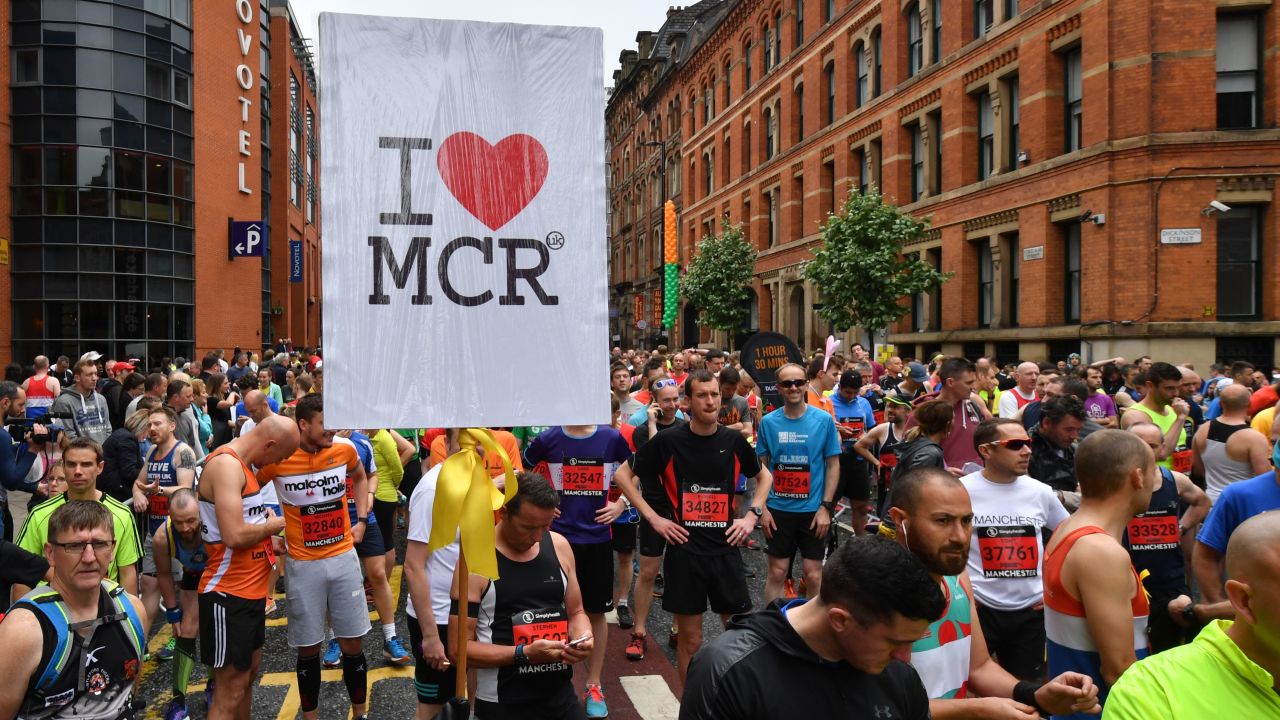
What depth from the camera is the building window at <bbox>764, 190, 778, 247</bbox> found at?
36719 mm

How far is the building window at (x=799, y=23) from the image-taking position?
33.4 meters

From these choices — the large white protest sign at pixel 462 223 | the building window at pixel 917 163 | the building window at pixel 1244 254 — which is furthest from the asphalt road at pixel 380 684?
the building window at pixel 917 163

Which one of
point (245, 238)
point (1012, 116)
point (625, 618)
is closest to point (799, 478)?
point (625, 618)

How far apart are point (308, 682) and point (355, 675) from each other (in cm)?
26

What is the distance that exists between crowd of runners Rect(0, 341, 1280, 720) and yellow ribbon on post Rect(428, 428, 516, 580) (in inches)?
2.3

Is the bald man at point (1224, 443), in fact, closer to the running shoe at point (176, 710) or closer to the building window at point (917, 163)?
the running shoe at point (176, 710)

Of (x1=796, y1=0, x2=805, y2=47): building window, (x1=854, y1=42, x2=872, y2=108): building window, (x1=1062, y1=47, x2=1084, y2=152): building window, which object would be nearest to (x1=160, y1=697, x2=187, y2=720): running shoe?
(x1=1062, y1=47, x2=1084, y2=152): building window

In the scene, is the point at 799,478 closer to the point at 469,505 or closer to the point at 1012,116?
the point at 469,505

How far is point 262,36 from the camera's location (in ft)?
118

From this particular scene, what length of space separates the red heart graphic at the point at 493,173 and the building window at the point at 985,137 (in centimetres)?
2226

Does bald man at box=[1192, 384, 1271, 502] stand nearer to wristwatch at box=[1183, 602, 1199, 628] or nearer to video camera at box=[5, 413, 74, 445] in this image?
wristwatch at box=[1183, 602, 1199, 628]

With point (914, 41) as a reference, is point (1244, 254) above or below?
below

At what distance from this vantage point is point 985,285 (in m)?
23.3

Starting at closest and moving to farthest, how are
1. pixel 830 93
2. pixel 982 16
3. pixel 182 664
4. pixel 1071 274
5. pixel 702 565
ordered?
pixel 182 664 → pixel 702 565 → pixel 1071 274 → pixel 982 16 → pixel 830 93
